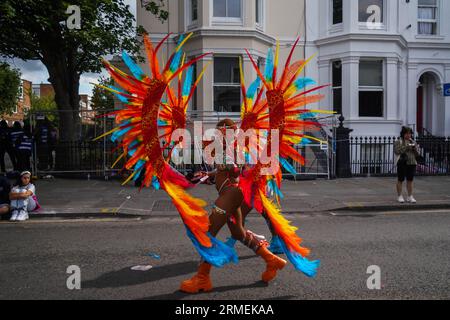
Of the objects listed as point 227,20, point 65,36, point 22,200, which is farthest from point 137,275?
point 227,20

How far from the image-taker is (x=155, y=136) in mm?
3949

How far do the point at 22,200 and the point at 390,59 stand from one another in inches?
572

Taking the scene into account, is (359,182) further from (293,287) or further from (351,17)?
(293,287)

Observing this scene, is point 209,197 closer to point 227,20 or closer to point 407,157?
point 407,157

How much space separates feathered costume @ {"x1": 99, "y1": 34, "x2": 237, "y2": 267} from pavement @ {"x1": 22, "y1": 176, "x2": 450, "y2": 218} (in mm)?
4562

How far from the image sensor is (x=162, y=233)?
22.2ft

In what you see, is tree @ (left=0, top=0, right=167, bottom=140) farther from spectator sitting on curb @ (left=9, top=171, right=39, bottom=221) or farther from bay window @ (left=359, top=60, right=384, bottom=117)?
bay window @ (left=359, top=60, right=384, bottom=117)

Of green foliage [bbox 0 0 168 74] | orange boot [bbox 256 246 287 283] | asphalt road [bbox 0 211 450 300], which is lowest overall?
asphalt road [bbox 0 211 450 300]

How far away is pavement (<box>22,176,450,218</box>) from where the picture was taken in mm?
8656

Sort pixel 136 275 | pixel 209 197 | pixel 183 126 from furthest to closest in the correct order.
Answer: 1. pixel 209 197
2. pixel 136 275
3. pixel 183 126

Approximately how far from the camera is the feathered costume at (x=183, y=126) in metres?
3.89

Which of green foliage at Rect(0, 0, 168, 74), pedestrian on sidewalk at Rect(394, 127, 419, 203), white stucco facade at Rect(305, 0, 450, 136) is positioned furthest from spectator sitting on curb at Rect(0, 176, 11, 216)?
white stucco facade at Rect(305, 0, 450, 136)
